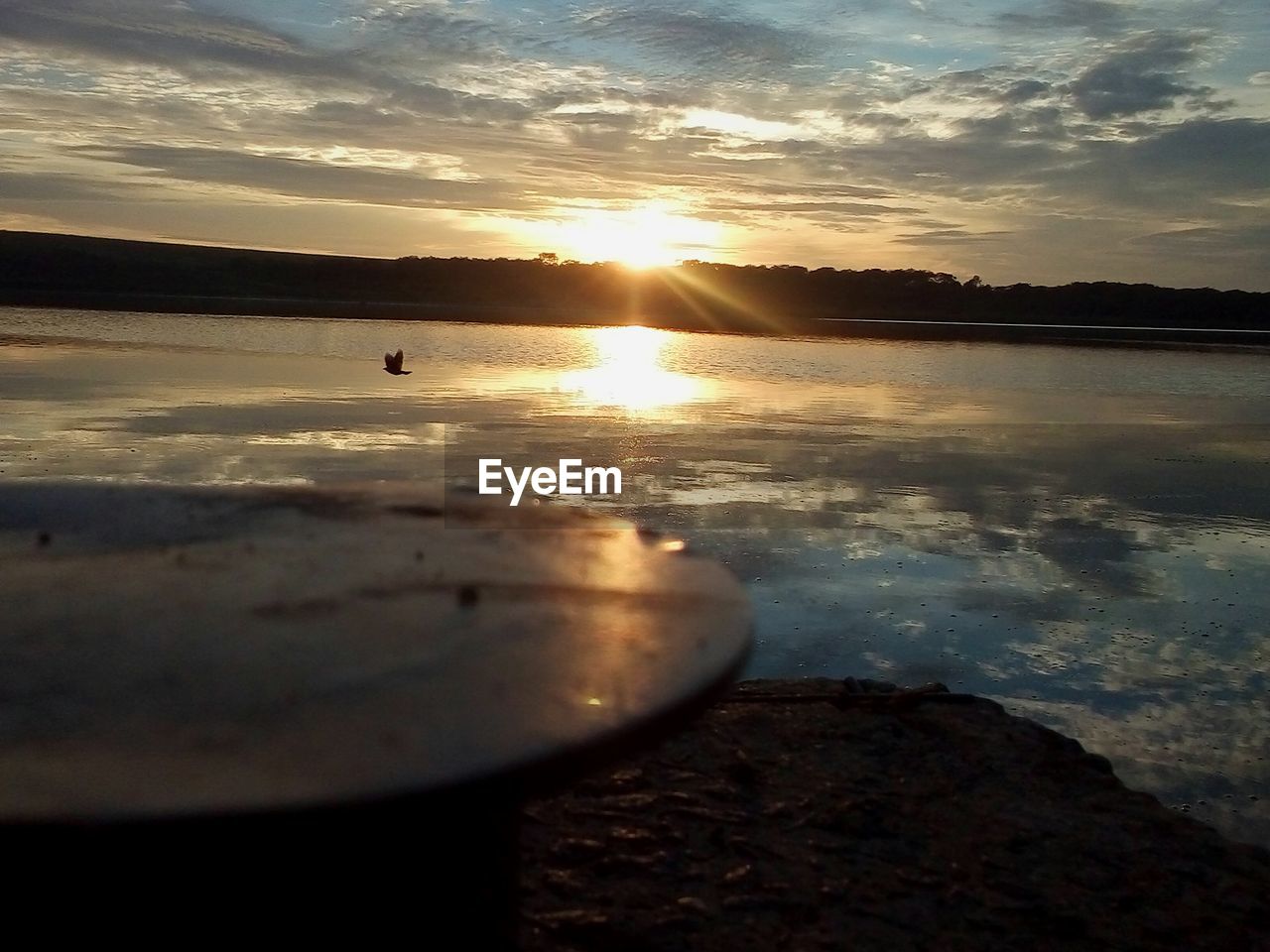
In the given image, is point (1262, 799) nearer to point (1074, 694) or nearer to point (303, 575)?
point (1074, 694)

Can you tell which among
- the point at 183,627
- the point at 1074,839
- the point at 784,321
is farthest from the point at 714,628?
the point at 784,321

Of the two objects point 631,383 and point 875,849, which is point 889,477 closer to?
point 875,849

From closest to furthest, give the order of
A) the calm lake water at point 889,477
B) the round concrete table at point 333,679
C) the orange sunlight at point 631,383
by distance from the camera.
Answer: the round concrete table at point 333,679 < the calm lake water at point 889,477 < the orange sunlight at point 631,383

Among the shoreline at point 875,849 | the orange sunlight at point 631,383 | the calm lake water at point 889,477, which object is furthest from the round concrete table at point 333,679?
the orange sunlight at point 631,383

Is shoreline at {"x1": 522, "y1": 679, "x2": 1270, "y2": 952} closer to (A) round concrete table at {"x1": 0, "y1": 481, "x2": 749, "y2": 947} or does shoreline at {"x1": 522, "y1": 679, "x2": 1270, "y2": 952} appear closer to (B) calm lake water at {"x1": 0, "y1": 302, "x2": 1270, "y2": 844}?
(B) calm lake water at {"x1": 0, "y1": 302, "x2": 1270, "y2": 844}

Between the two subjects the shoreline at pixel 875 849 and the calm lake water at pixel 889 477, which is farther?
the calm lake water at pixel 889 477

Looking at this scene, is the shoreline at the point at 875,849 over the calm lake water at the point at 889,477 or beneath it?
beneath

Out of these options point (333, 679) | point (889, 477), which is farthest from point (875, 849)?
point (889, 477)

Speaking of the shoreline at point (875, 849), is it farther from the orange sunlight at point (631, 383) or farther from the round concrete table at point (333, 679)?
the orange sunlight at point (631, 383)
